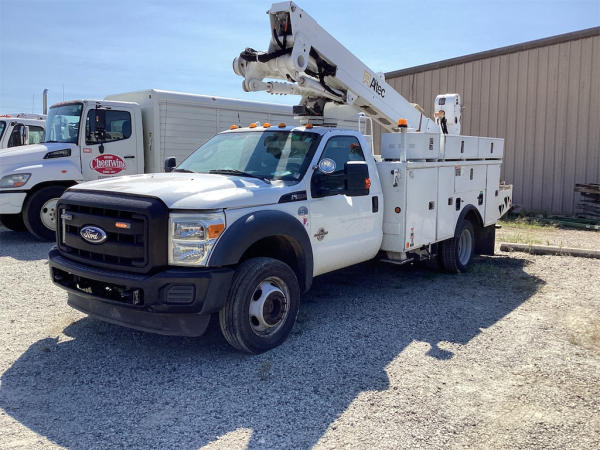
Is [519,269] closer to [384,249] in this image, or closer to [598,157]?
[384,249]

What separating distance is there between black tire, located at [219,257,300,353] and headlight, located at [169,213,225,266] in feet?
1.31

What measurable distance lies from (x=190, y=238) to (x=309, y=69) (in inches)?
127

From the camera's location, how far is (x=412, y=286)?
7270 mm

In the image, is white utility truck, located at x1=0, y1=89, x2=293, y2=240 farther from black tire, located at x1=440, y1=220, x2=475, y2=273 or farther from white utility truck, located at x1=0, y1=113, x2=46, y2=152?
black tire, located at x1=440, y1=220, x2=475, y2=273

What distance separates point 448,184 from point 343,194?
93.8 inches

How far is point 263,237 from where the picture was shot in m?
4.69

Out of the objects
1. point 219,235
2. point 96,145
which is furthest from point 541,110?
point 219,235

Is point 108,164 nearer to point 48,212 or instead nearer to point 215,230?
point 48,212

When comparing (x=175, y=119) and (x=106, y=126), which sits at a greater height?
(x=175, y=119)

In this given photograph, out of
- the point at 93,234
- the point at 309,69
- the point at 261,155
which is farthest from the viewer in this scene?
the point at 309,69

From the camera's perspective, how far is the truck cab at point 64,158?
9820 millimetres

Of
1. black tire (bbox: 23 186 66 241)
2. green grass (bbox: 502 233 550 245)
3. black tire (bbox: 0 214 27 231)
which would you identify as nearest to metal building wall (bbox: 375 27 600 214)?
green grass (bbox: 502 233 550 245)

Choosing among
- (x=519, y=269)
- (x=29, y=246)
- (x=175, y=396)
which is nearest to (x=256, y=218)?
(x=175, y=396)

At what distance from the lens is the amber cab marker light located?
429cm
